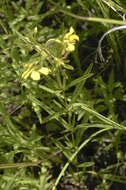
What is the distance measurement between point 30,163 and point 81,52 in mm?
916

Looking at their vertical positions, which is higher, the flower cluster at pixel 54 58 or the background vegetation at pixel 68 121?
the flower cluster at pixel 54 58

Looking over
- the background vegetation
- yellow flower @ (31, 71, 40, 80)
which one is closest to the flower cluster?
yellow flower @ (31, 71, 40, 80)

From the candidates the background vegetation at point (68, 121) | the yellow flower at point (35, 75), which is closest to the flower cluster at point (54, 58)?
the yellow flower at point (35, 75)

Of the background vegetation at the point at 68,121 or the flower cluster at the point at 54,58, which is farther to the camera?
the background vegetation at the point at 68,121

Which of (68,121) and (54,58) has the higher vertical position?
(54,58)

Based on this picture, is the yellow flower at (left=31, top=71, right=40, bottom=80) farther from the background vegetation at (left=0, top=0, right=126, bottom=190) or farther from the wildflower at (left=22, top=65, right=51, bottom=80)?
the background vegetation at (left=0, top=0, right=126, bottom=190)

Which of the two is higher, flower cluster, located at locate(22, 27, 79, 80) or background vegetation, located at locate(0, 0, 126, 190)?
flower cluster, located at locate(22, 27, 79, 80)

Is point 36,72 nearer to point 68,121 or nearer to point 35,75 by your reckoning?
point 35,75

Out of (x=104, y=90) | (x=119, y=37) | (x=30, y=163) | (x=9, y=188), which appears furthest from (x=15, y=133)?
(x=119, y=37)

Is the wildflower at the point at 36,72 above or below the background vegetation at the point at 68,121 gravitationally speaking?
above

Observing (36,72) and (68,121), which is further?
(68,121)

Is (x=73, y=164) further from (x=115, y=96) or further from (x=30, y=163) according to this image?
(x=115, y=96)

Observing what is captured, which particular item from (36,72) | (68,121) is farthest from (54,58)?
(68,121)

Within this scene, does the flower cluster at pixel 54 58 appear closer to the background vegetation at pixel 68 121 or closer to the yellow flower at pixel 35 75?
the yellow flower at pixel 35 75
